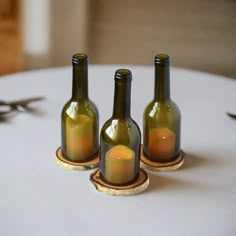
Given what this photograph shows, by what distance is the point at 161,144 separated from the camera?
1195 millimetres

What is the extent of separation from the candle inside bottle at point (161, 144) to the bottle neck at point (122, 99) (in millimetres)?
128

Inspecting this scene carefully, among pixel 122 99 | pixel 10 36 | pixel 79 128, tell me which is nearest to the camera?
pixel 122 99

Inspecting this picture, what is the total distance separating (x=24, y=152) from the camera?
124 cm

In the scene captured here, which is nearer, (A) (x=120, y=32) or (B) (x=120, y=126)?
(B) (x=120, y=126)

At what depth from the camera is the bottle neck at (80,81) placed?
1.13 meters

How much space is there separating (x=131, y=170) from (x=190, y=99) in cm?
44

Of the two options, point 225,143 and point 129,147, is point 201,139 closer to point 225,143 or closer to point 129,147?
point 225,143

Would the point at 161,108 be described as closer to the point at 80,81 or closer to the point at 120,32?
the point at 80,81

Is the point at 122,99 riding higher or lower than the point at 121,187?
higher

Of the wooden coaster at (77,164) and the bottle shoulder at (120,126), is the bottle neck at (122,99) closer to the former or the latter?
the bottle shoulder at (120,126)

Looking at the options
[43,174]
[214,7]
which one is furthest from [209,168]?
[214,7]

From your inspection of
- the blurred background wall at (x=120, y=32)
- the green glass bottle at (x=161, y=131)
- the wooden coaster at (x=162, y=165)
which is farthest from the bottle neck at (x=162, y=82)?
the blurred background wall at (x=120, y=32)

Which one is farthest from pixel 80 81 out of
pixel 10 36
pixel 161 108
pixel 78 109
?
pixel 10 36

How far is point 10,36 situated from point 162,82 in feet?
5.01
